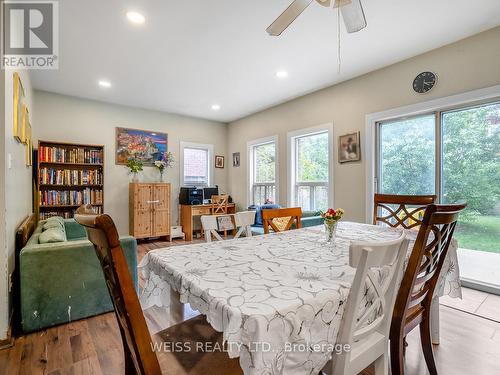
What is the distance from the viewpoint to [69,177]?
4262 mm

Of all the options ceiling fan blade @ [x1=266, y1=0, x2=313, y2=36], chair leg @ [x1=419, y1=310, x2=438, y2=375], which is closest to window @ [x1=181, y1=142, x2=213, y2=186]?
ceiling fan blade @ [x1=266, y1=0, x2=313, y2=36]

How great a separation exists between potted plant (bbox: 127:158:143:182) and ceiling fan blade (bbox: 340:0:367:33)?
13.9ft

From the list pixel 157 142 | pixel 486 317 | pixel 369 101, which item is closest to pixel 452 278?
pixel 486 317

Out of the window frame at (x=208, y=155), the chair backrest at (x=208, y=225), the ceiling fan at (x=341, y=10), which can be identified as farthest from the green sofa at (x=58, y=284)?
the window frame at (x=208, y=155)

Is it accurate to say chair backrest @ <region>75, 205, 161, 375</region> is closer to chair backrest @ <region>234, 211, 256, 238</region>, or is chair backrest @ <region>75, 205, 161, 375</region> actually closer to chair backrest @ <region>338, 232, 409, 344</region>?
chair backrest @ <region>338, 232, 409, 344</region>

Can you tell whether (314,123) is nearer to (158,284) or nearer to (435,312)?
(435,312)

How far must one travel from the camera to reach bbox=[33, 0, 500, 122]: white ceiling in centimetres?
226

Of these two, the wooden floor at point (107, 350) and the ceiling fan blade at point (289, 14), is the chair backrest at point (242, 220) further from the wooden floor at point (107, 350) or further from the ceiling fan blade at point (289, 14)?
the ceiling fan blade at point (289, 14)

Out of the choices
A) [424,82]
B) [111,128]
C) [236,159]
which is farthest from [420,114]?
[111,128]

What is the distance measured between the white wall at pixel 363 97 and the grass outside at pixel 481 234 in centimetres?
108

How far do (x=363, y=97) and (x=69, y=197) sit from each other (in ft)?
16.0

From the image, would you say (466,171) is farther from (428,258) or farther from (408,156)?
(428,258)

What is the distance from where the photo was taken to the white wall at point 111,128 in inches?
168

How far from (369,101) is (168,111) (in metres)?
3.84
